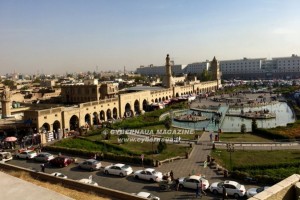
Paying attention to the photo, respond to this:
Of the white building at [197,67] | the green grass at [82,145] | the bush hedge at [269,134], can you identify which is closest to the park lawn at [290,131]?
the bush hedge at [269,134]

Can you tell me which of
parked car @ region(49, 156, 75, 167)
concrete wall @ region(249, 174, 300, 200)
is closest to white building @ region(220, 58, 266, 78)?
parked car @ region(49, 156, 75, 167)

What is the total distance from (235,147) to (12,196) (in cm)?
2216

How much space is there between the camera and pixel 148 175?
20.8 metres

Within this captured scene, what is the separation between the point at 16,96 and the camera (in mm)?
59656

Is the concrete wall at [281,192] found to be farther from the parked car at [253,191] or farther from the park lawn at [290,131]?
the park lawn at [290,131]

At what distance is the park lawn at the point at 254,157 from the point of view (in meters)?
23.2

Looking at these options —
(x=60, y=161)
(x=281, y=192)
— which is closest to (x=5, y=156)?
(x=60, y=161)

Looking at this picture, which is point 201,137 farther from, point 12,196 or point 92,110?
point 12,196

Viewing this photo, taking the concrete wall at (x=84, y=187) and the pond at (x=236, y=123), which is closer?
the concrete wall at (x=84, y=187)

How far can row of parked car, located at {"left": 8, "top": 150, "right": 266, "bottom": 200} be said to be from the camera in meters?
17.9

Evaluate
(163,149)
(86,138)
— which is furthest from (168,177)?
(86,138)

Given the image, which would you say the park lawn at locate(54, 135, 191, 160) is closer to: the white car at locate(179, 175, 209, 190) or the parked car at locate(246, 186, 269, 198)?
the white car at locate(179, 175, 209, 190)

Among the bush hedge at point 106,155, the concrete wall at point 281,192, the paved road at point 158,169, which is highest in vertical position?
the concrete wall at point 281,192

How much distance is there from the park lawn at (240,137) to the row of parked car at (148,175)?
12.6 meters
